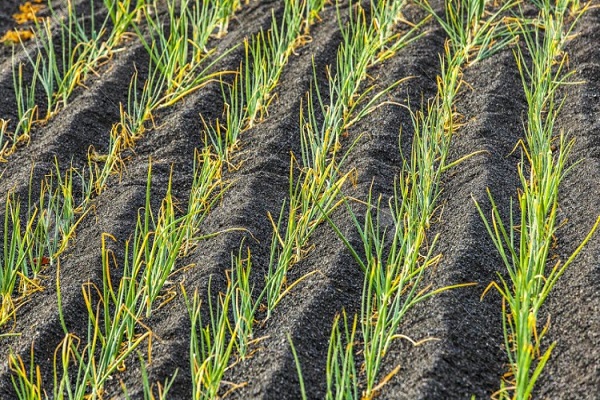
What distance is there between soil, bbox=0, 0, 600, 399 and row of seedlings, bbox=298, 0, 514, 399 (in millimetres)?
37

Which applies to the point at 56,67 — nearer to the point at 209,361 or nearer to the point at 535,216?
the point at 209,361

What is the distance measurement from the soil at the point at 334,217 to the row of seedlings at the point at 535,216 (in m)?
0.03

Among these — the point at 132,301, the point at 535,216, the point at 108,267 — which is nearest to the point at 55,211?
the point at 108,267

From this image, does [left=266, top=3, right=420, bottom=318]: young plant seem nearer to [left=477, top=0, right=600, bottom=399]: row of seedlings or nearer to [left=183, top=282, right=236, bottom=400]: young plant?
[left=183, top=282, right=236, bottom=400]: young plant

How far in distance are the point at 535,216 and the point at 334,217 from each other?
1.75 feet

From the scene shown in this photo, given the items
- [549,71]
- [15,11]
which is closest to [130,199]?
[549,71]

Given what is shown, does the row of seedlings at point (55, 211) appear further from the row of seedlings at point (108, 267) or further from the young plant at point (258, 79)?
the young plant at point (258, 79)

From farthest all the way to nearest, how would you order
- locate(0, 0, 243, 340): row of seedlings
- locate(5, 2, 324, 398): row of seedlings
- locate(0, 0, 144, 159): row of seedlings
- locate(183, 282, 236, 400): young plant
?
1. locate(0, 0, 144, 159): row of seedlings
2. locate(0, 0, 243, 340): row of seedlings
3. locate(5, 2, 324, 398): row of seedlings
4. locate(183, 282, 236, 400): young plant

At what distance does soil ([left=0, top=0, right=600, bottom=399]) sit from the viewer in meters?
1.89

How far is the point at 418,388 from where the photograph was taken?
5.90 ft

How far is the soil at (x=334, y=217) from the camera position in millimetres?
1892

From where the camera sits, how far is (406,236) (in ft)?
6.93

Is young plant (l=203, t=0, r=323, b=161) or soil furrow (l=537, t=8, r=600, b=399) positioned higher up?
young plant (l=203, t=0, r=323, b=161)

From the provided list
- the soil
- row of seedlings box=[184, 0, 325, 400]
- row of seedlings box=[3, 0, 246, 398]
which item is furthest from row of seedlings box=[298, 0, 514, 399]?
row of seedlings box=[3, 0, 246, 398]
